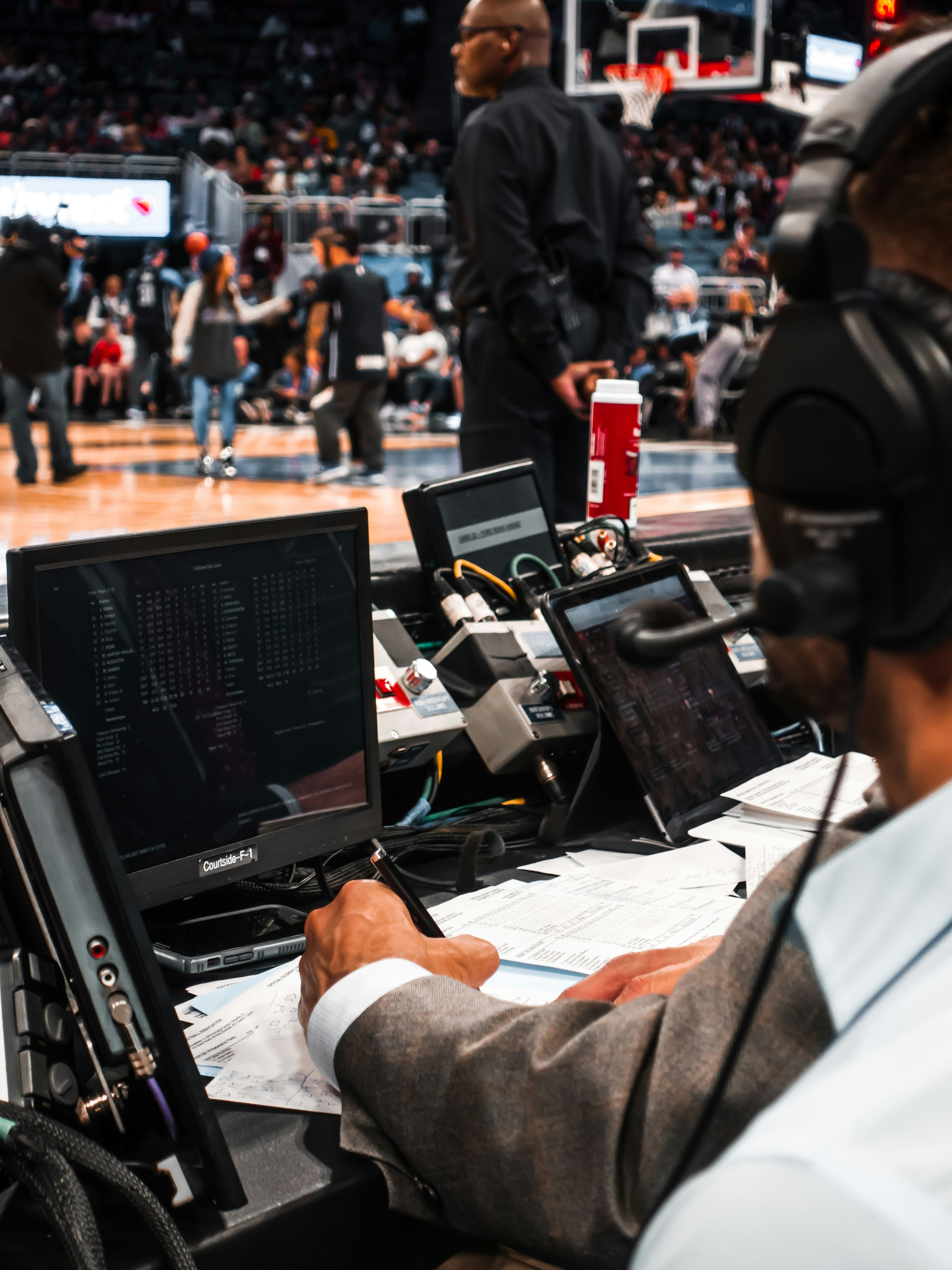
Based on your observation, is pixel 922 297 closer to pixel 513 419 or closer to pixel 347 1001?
pixel 347 1001

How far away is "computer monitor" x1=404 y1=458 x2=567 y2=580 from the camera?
1.66 m

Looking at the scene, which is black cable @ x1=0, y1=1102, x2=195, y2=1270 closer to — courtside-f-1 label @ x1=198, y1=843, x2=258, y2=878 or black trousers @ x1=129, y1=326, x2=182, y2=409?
courtside-f-1 label @ x1=198, y1=843, x2=258, y2=878

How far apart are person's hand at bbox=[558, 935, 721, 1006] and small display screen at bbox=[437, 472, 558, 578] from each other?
780 mm

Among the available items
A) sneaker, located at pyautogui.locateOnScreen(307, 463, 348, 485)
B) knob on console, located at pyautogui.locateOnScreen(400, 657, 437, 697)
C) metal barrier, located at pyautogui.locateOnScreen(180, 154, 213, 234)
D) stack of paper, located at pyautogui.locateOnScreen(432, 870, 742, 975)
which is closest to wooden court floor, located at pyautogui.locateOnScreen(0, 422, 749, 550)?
sneaker, located at pyautogui.locateOnScreen(307, 463, 348, 485)

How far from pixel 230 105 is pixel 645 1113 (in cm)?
1662

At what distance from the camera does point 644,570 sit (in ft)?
5.01

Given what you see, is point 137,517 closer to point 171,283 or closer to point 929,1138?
point 929,1138

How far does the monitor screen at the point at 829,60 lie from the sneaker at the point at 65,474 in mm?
5676

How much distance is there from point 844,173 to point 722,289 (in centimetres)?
1243

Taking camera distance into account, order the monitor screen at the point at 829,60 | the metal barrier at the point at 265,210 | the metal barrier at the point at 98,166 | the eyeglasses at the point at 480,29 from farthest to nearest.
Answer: the metal barrier at the point at 98,166 < the metal barrier at the point at 265,210 < the monitor screen at the point at 829,60 < the eyeglasses at the point at 480,29

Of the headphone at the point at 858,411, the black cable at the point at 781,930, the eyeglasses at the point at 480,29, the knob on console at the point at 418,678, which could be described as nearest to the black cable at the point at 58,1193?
the black cable at the point at 781,930

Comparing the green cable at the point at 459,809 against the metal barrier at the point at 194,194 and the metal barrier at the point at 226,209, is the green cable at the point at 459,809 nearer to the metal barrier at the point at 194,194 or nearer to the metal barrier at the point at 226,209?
the metal barrier at the point at 226,209

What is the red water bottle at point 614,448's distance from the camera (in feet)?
5.92

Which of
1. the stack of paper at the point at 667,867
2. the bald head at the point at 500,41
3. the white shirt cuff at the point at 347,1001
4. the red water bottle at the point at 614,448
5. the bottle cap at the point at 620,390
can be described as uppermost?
the bald head at the point at 500,41
